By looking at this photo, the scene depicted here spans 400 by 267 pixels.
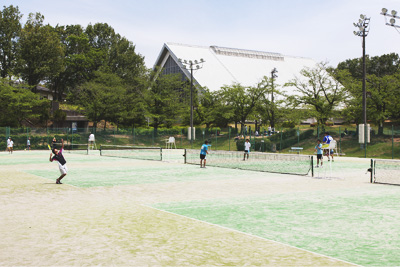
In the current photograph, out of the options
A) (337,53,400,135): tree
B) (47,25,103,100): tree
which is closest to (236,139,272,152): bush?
(337,53,400,135): tree

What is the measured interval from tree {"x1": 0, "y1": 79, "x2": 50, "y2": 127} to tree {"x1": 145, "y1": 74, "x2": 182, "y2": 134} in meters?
15.3

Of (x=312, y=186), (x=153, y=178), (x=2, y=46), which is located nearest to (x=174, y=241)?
(x=312, y=186)

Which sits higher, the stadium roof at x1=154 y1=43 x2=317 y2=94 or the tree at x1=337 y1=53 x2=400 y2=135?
the stadium roof at x1=154 y1=43 x2=317 y2=94

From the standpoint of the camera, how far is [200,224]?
27.4ft

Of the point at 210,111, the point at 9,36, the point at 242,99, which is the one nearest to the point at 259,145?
the point at 242,99

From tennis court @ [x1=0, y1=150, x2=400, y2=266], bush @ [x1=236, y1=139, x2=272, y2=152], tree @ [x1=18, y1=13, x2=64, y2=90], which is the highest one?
tree @ [x1=18, y1=13, x2=64, y2=90]

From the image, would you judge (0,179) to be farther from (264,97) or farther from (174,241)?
(264,97)

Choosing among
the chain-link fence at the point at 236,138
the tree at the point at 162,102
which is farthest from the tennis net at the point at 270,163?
the tree at the point at 162,102

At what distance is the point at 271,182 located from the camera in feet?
52.5

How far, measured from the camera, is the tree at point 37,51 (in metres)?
62.8

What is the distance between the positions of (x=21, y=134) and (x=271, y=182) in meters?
42.4

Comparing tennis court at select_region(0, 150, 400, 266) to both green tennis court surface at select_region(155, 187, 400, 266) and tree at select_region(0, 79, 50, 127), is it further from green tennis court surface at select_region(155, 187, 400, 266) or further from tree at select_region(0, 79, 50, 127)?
tree at select_region(0, 79, 50, 127)

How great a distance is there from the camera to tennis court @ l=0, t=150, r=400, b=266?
6.03 metres

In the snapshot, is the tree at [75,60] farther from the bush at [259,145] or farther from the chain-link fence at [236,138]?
the bush at [259,145]
